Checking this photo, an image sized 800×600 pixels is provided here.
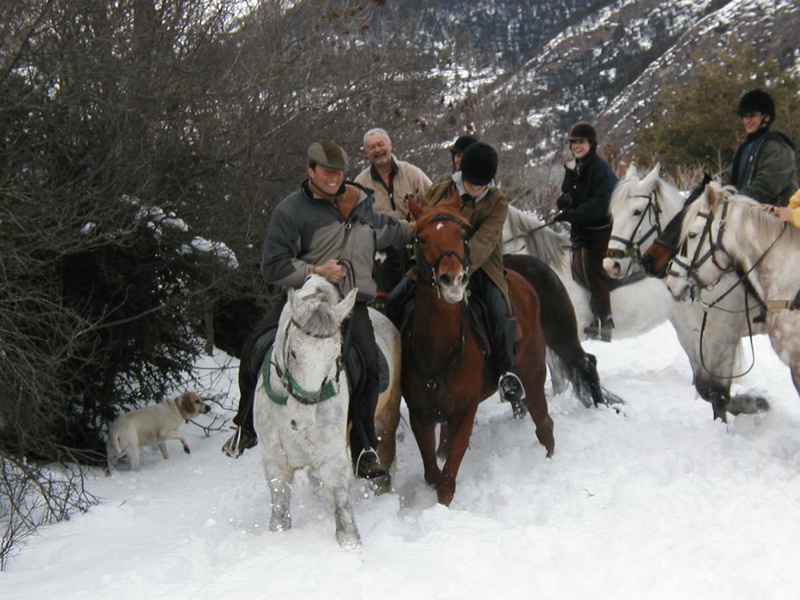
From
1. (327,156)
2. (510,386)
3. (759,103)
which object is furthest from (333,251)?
(759,103)

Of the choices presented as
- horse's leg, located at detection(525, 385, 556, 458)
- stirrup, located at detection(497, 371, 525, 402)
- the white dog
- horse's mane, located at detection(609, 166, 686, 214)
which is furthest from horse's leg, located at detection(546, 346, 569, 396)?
the white dog

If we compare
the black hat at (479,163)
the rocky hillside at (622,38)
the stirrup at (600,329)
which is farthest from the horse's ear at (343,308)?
the rocky hillside at (622,38)

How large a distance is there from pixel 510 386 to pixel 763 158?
317cm

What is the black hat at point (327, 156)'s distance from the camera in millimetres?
5180

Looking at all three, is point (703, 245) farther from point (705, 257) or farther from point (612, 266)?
point (612, 266)

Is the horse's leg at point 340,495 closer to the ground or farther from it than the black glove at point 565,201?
closer to the ground

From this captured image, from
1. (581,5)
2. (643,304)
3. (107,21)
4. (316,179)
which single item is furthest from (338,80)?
(581,5)

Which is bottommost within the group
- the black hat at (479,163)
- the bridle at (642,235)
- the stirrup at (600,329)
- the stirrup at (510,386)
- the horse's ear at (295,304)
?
the stirrup at (600,329)

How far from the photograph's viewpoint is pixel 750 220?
20.6ft

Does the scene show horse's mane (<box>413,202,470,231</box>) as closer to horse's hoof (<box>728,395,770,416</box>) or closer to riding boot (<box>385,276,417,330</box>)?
riding boot (<box>385,276,417,330</box>)

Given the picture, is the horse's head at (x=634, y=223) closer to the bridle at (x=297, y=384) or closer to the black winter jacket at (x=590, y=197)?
the black winter jacket at (x=590, y=197)

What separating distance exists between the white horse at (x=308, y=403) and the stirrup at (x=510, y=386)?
1.57 metres

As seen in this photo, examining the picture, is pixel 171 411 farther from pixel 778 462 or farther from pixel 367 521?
pixel 778 462

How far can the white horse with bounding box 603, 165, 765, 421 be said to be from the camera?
7.18m
